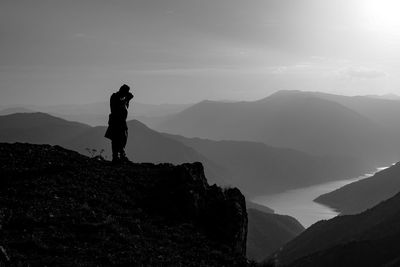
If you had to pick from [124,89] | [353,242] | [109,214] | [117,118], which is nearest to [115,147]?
[117,118]

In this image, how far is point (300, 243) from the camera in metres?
157

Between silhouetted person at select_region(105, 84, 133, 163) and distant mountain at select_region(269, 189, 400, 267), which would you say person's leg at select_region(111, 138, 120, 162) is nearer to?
silhouetted person at select_region(105, 84, 133, 163)

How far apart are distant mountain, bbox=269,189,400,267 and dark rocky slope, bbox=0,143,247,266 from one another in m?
72.9

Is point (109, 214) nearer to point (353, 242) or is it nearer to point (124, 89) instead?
point (124, 89)

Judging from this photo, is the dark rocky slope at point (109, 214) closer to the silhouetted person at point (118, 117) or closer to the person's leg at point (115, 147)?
the person's leg at point (115, 147)

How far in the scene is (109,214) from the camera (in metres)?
16.5

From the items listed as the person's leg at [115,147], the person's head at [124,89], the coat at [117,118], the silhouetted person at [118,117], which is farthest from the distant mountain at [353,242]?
the person's head at [124,89]

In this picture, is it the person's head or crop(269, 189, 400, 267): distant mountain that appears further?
crop(269, 189, 400, 267): distant mountain

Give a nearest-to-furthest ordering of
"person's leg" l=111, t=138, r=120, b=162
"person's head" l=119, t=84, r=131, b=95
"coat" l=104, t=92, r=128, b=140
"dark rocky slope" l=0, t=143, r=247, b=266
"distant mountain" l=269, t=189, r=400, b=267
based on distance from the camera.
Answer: "dark rocky slope" l=0, t=143, r=247, b=266 < "coat" l=104, t=92, r=128, b=140 < "person's head" l=119, t=84, r=131, b=95 < "person's leg" l=111, t=138, r=120, b=162 < "distant mountain" l=269, t=189, r=400, b=267

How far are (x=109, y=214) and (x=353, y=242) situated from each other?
10932 cm

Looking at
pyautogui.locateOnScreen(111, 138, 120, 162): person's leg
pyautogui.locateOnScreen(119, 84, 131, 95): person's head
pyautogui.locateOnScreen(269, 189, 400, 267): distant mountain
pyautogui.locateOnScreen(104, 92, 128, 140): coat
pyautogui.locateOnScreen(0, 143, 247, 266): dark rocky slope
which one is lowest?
pyautogui.locateOnScreen(269, 189, 400, 267): distant mountain

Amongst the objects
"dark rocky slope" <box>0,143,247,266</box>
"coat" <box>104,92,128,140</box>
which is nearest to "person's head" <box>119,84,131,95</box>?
"coat" <box>104,92,128,140</box>

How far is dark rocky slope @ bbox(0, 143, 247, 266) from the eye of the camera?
41.9ft

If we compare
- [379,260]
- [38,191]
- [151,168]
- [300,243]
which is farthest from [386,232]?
[38,191]
